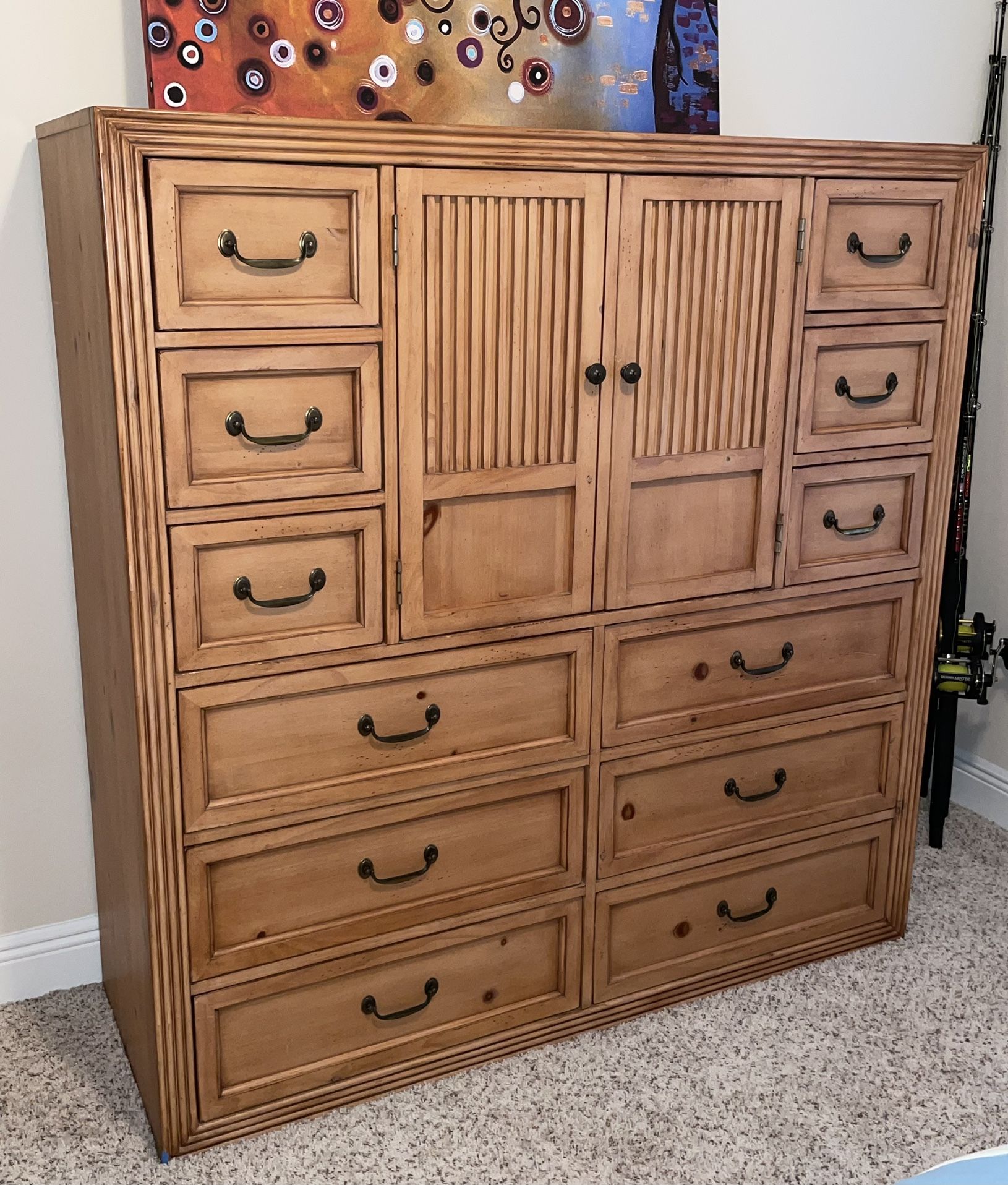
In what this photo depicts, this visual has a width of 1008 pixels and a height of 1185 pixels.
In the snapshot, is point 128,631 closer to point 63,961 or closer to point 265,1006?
point 265,1006

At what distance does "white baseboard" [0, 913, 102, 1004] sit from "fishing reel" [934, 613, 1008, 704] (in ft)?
5.73

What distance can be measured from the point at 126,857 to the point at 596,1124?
820 mm

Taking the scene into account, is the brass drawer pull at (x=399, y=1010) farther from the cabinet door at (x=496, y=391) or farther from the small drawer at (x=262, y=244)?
the small drawer at (x=262, y=244)

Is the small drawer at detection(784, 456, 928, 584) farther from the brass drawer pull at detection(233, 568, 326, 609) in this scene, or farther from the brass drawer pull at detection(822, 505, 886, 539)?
the brass drawer pull at detection(233, 568, 326, 609)

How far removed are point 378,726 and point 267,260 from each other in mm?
668

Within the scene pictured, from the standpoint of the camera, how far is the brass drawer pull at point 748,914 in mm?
2152

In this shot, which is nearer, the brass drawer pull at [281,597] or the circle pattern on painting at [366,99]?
the brass drawer pull at [281,597]

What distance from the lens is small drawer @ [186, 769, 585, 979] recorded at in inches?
68.4

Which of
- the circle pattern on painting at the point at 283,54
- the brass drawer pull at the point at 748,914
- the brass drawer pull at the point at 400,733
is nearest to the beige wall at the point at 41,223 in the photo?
the circle pattern on painting at the point at 283,54

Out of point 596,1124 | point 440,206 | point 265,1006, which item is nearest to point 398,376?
point 440,206

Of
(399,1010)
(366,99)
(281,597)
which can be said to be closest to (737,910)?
(399,1010)

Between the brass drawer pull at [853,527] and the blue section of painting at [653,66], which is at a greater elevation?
the blue section of painting at [653,66]

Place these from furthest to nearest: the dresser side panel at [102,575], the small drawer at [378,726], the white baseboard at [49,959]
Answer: the white baseboard at [49,959] < the small drawer at [378,726] < the dresser side panel at [102,575]

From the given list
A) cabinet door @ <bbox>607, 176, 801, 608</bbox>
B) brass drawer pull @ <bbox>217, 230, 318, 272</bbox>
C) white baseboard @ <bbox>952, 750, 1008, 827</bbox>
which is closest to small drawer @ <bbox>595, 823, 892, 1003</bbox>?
cabinet door @ <bbox>607, 176, 801, 608</bbox>
